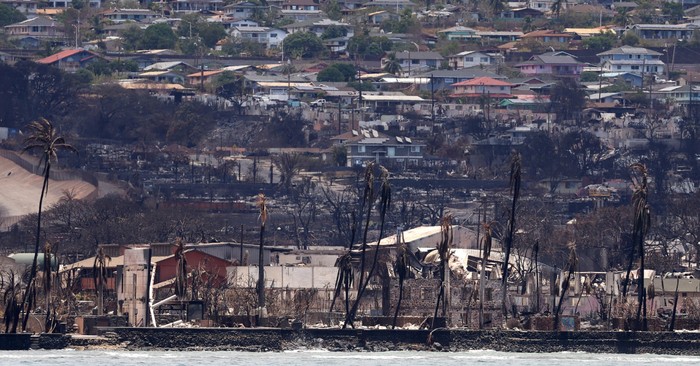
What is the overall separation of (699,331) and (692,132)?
91065 mm

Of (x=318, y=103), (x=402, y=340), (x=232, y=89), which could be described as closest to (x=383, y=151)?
(x=318, y=103)

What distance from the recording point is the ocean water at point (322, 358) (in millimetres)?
78125

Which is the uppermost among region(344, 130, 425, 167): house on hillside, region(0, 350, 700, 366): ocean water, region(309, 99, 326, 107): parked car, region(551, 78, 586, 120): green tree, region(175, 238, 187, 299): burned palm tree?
region(0, 350, 700, 366): ocean water

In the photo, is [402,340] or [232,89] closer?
[402,340]

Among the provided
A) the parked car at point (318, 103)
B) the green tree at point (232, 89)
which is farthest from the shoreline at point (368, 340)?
the parked car at point (318, 103)

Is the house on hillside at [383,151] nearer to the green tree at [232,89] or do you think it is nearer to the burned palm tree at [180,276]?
the green tree at [232,89]

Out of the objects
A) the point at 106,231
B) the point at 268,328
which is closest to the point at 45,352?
the point at 268,328

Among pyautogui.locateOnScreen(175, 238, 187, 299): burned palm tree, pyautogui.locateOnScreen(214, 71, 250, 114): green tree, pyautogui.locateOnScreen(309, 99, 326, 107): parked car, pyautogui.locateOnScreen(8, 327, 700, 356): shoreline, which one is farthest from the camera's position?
pyautogui.locateOnScreen(309, 99, 326, 107): parked car

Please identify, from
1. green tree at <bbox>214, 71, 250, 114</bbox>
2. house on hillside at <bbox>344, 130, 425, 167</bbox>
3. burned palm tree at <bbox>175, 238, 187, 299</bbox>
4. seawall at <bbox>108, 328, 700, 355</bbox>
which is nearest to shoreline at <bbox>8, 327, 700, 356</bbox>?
seawall at <bbox>108, 328, 700, 355</bbox>

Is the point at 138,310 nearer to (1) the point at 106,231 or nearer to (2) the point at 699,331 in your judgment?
(2) the point at 699,331

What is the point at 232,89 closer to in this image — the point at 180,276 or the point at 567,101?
the point at 567,101

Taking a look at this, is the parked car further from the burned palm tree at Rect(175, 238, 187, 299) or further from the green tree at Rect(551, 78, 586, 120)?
the burned palm tree at Rect(175, 238, 187, 299)

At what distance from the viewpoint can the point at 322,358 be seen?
81.8 m

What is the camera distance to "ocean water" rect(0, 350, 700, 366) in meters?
78.1
